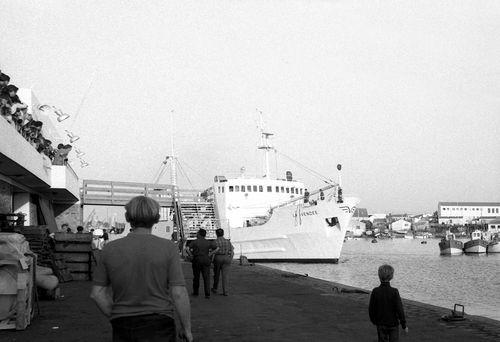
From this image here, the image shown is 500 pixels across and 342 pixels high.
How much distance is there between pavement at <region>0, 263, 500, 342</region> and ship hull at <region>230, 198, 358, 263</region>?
2375 centimetres

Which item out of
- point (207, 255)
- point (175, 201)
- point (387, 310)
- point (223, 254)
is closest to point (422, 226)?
point (175, 201)

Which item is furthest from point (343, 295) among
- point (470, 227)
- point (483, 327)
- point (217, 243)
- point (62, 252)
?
point (470, 227)

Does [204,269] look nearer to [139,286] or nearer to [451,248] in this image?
[139,286]

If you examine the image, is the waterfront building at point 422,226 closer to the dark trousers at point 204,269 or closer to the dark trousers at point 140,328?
the dark trousers at point 204,269

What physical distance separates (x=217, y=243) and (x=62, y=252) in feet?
17.8

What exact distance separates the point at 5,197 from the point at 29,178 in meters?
1.77

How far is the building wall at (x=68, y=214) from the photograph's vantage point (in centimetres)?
3906

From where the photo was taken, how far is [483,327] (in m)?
8.64

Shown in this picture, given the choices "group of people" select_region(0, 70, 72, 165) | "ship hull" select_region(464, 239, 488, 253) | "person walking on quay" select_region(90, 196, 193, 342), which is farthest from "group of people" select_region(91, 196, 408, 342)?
"ship hull" select_region(464, 239, 488, 253)

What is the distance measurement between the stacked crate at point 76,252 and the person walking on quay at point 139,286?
12508 mm

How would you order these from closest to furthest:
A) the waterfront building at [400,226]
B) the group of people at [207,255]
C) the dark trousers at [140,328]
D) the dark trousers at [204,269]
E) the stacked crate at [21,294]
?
the dark trousers at [140,328]
the stacked crate at [21,294]
the dark trousers at [204,269]
the group of people at [207,255]
the waterfront building at [400,226]

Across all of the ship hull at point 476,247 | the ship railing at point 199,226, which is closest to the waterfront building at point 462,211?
the ship hull at point 476,247

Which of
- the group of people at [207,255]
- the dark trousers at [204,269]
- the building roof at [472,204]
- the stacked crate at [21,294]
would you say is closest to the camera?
the stacked crate at [21,294]

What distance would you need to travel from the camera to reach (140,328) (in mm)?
3367
